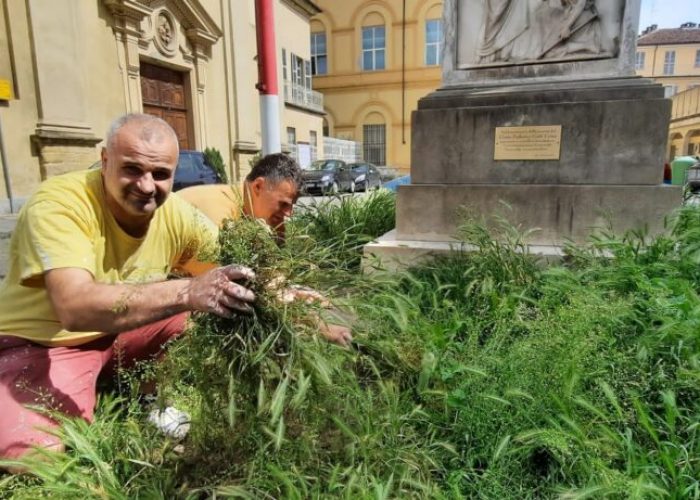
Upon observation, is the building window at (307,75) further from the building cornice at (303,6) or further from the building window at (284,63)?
the building cornice at (303,6)

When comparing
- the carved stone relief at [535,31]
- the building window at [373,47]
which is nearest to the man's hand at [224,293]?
the carved stone relief at [535,31]

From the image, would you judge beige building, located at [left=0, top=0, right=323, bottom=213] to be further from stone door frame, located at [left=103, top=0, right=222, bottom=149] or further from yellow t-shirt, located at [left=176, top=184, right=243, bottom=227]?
yellow t-shirt, located at [left=176, top=184, right=243, bottom=227]

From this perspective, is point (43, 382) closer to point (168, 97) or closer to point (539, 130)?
point (539, 130)

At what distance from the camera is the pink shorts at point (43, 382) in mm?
1719

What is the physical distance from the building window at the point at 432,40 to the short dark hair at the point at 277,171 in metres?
32.5

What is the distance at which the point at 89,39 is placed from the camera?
11.4 meters

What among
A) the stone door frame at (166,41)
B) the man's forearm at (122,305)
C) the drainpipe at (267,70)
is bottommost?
the man's forearm at (122,305)

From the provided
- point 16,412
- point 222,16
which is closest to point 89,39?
point 222,16

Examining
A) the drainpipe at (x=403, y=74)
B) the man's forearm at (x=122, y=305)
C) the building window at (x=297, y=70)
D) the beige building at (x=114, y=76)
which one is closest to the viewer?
the man's forearm at (x=122, y=305)

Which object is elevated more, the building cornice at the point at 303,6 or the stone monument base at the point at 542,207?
the building cornice at the point at 303,6

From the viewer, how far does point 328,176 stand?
19.4 meters

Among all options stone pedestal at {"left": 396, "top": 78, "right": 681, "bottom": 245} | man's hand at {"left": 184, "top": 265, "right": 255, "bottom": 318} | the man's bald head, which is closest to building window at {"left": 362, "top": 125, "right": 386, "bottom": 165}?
stone pedestal at {"left": 396, "top": 78, "right": 681, "bottom": 245}

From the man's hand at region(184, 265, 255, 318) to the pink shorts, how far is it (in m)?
0.76

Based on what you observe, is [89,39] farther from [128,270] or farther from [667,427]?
[667,427]
